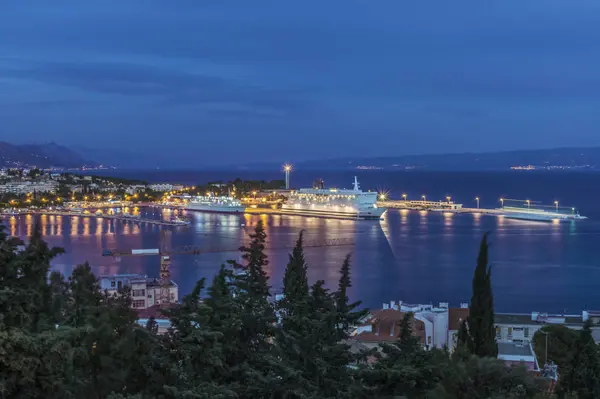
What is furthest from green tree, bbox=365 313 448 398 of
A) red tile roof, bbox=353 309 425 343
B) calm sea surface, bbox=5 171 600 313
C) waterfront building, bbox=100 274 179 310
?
calm sea surface, bbox=5 171 600 313

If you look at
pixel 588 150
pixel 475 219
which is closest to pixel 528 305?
pixel 475 219

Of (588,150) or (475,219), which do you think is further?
(588,150)

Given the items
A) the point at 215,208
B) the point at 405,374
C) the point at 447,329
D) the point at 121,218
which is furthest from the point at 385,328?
the point at 215,208

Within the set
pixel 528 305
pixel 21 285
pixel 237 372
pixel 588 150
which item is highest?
pixel 588 150

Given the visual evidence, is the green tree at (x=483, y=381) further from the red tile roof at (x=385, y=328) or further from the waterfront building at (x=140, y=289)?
the waterfront building at (x=140, y=289)

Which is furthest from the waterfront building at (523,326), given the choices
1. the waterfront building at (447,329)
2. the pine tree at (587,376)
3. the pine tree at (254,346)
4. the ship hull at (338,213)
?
the ship hull at (338,213)

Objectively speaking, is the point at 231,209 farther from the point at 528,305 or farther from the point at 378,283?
the point at 528,305

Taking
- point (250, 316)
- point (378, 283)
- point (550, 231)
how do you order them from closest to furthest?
point (250, 316)
point (378, 283)
point (550, 231)

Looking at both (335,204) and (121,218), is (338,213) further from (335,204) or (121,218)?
(121,218)
